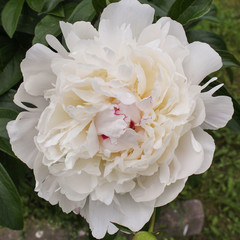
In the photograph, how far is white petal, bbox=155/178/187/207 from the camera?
2.19 feet

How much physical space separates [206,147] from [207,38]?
69 centimetres

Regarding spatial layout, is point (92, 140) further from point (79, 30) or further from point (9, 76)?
point (9, 76)

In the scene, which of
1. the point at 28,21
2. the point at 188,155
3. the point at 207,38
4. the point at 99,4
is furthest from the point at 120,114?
the point at 207,38

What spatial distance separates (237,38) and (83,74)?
6.43ft

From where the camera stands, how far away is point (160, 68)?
637 millimetres

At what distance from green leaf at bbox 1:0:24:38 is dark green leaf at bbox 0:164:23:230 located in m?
0.34

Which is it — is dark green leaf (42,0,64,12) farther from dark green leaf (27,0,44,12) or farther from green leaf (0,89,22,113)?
green leaf (0,89,22,113)

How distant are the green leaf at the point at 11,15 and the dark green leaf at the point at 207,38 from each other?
0.55 metres

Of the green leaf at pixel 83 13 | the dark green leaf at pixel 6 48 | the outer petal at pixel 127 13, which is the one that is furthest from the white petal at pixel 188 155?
the dark green leaf at pixel 6 48

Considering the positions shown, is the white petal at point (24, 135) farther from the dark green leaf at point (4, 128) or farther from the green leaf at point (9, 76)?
the green leaf at point (9, 76)

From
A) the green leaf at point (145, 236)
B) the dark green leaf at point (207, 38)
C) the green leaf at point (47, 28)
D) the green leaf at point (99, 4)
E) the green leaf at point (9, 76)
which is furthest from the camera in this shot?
the dark green leaf at point (207, 38)

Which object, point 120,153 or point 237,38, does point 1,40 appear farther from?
point 237,38

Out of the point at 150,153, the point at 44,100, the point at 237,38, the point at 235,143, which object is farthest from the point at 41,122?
the point at 237,38

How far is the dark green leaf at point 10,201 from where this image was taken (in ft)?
2.75
